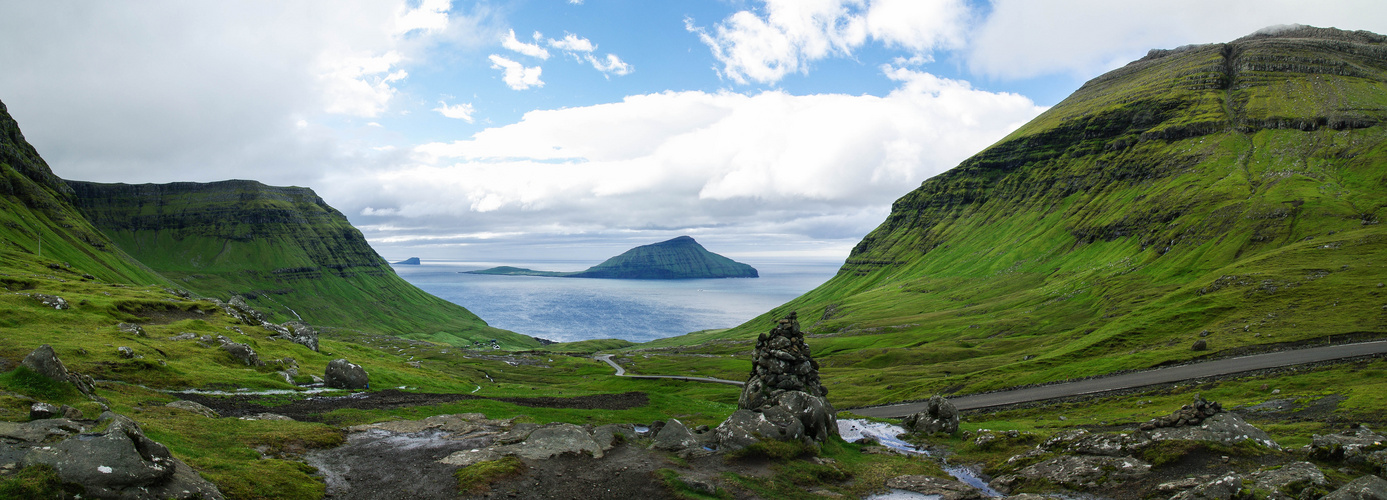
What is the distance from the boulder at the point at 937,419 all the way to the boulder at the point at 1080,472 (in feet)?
47.5

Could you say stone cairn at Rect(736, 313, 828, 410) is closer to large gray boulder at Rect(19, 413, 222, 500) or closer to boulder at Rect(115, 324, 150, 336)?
large gray boulder at Rect(19, 413, 222, 500)

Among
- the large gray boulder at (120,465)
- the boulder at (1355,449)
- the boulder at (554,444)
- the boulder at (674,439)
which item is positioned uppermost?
the large gray boulder at (120,465)

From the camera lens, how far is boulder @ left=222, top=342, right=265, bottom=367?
198 ft

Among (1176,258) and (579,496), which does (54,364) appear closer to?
(579,496)

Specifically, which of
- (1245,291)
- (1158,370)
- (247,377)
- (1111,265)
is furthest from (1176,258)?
(247,377)

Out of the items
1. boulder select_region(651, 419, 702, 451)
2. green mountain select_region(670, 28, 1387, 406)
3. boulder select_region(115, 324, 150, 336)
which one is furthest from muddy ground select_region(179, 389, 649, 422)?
green mountain select_region(670, 28, 1387, 406)

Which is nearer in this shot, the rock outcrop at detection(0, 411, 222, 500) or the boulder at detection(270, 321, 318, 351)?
the rock outcrop at detection(0, 411, 222, 500)

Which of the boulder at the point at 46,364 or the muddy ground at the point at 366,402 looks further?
the muddy ground at the point at 366,402

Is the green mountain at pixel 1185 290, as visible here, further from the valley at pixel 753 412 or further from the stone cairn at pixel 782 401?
the stone cairn at pixel 782 401

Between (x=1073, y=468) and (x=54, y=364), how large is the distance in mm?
56994

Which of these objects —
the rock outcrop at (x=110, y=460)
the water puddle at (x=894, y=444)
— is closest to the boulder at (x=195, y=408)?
Answer: the rock outcrop at (x=110, y=460)

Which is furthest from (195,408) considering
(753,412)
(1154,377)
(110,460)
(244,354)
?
(1154,377)

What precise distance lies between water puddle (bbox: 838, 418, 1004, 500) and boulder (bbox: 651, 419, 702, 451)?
11.6 m

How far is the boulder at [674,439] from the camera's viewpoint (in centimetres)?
3653
